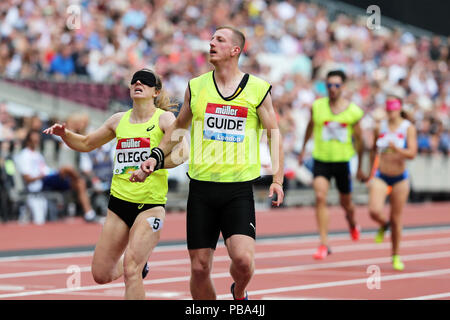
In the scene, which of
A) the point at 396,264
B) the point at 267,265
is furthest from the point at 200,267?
the point at 396,264

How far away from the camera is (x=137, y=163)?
8.09 m

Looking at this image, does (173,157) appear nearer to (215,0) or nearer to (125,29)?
(125,29)

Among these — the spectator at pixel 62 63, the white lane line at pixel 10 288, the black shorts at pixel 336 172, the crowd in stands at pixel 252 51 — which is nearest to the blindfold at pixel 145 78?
the white lane line at pixel 10 288

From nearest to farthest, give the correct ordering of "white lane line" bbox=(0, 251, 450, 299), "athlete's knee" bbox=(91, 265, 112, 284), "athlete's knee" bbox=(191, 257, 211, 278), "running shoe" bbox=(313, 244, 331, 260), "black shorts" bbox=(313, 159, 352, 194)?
"athlete's knee" bbox=(191, 257, 211, 278) → "athlete's knee" bbox=(91, 265, 112, 284) → "white lane line" bbox=(0, 251, 450, 299) → "running shoe" bbox=(313, 244, 331, 260) → "black shorts" bbox=(313, 159, 352, 194)

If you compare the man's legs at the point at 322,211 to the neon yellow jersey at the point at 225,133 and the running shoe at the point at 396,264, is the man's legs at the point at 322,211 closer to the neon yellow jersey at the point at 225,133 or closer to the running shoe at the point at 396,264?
the running shoe at the point at 396,264

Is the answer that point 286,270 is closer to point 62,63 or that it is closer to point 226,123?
point 226,123

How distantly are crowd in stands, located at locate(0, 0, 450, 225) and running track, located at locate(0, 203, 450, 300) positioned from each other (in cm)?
239

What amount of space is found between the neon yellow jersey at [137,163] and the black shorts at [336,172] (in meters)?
6.25

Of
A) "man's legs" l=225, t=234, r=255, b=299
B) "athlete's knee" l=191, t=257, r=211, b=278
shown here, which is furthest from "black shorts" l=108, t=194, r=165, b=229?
"man's legs" l=225, t=234, r=255, b=299

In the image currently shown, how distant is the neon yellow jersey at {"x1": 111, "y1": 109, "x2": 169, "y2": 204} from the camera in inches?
316

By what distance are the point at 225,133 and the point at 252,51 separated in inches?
804

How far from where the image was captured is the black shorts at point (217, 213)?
7633 millimetres

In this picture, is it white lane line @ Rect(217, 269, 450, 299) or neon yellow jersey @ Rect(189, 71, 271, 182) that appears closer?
neon yellow jersey @ Rect(189, 71, 271, 182)

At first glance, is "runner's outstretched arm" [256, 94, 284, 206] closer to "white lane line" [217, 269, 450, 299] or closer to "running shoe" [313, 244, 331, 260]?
"white lane line" [217, 269, 450, 299]
